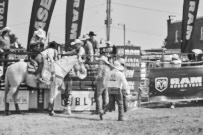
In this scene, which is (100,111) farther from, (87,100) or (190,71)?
(190,71)

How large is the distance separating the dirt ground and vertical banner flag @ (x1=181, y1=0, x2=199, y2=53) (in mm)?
9693

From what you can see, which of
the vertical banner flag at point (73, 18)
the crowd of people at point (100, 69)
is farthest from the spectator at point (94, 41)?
the vertical banner flag at point (73, 18)

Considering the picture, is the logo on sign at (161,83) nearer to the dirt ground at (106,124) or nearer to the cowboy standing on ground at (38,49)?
the dirt ground at (106,124)

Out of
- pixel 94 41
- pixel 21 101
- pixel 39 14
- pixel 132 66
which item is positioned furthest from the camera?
pixel 39 14

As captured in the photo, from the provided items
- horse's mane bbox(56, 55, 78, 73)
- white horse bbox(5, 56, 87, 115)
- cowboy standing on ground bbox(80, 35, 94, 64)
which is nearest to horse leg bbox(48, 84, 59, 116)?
white horse bbox(5, 56, 87, 115)

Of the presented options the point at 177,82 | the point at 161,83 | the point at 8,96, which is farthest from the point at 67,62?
the point at 177,82

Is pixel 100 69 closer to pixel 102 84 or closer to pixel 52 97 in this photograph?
pixel 102 84

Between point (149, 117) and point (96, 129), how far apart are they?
3.09 metres

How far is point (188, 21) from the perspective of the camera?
950 inches

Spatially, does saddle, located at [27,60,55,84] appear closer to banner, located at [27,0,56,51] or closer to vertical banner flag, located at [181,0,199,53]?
banner, located at [27,0,56,51]

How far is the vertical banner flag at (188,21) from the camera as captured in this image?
23656 mm

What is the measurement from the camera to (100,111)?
41.8 feet

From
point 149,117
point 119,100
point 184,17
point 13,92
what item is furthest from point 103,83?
point 184,17

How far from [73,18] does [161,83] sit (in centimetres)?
535
